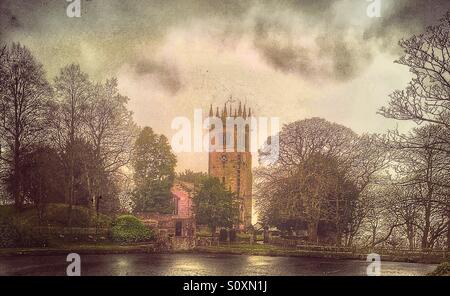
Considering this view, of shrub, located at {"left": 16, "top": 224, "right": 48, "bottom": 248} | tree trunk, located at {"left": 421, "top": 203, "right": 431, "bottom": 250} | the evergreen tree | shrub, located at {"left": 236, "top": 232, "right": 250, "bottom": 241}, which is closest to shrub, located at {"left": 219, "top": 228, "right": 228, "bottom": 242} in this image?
shrub, located at {"left": 236, "top": 232, "right": 250, "bottom": 241}

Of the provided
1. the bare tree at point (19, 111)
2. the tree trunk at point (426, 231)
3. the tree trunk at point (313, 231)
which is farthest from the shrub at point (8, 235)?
the tree trunk at point (426, 231)

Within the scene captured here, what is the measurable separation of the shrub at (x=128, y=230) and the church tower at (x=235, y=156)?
271 cm

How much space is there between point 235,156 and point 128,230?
13.2 feet

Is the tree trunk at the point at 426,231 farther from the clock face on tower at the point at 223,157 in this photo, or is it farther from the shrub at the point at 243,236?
the clock face on tower at the point at 223,157

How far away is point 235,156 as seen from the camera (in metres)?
14.6

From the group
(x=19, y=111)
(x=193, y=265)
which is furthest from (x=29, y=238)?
(x=193, y=265)

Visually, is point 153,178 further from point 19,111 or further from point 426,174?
point 426,174

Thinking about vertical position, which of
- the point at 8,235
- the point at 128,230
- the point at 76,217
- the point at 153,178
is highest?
the point at 153,178

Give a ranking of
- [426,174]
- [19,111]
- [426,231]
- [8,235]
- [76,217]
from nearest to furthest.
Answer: [8,235]
[426,174]
[426,231]
[76,217]
[19,111]

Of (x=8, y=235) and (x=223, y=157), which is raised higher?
(x=223, y=157)

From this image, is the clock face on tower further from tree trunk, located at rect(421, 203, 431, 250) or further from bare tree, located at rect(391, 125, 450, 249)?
tree trunk, located at rect(421, 203, 431, 250)

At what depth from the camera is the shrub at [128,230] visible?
551 inches

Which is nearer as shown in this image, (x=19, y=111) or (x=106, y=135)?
(x=19, y=111)

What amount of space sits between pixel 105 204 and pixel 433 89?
10387mm
